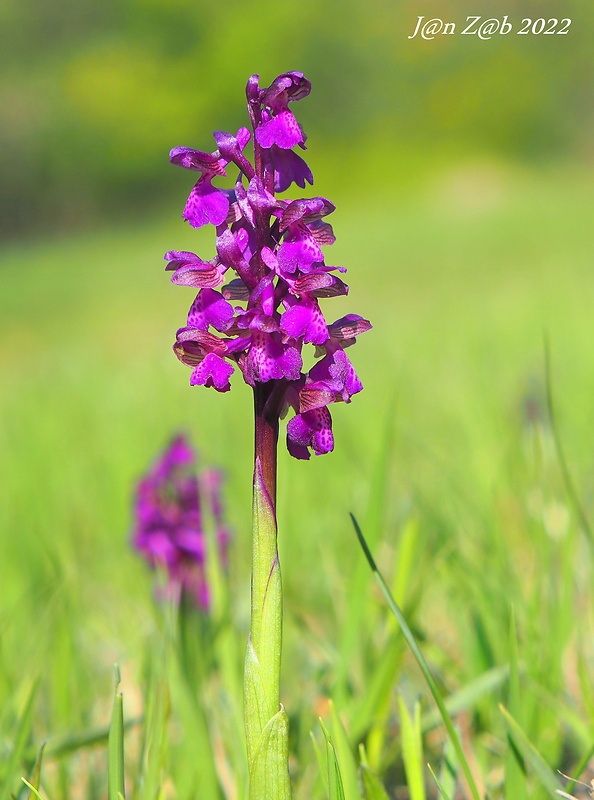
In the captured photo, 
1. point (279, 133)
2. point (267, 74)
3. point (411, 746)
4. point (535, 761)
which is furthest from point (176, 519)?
point (267, 74)

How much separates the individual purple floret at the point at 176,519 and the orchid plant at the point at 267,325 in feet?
3.39

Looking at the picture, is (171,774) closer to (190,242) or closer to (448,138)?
(190,242)

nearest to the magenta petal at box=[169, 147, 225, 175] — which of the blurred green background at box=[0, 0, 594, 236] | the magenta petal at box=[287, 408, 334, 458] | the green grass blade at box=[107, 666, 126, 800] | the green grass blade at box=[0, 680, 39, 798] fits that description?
the magenta petal at box=[287, 408, 334, 458]

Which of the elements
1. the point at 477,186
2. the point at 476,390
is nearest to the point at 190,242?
the point at 477,186

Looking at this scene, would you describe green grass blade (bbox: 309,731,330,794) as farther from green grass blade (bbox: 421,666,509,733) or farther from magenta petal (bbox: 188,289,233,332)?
magenta petal (bbox: 188,289,233,332)

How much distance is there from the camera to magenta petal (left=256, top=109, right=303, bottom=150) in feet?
2.39

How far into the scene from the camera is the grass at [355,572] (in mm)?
1121

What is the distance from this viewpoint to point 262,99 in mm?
763

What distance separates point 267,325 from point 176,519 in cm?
116

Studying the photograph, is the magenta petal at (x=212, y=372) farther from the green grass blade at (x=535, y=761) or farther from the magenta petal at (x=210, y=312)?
the green grass blade at (x=535, y=761)

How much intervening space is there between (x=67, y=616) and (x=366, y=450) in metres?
1.76

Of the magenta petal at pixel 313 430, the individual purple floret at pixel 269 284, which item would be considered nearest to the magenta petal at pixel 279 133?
the individual purple floret at pixel 269 284

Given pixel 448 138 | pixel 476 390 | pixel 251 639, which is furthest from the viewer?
pixel 448 138

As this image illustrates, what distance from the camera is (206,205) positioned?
2.48 feet
